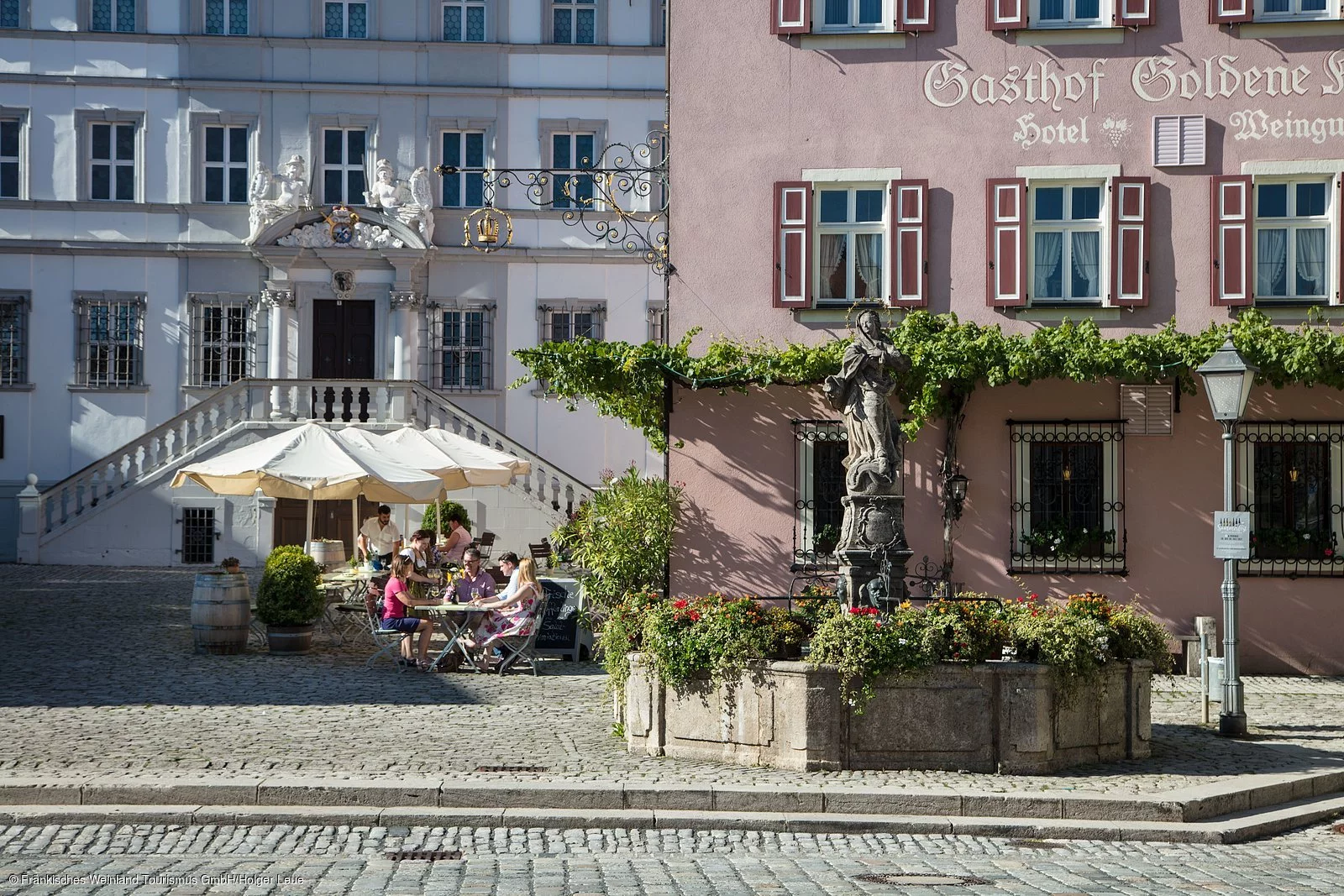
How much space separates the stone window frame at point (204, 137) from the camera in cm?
3275

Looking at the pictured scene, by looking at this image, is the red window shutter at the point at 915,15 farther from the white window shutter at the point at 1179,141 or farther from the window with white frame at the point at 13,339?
the window with white frame at the point at 13,339

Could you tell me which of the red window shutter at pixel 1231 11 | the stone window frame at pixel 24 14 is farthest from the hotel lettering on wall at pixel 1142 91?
the stone window frame at pixel 24 14

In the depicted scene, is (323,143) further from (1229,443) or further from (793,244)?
(1229,443)

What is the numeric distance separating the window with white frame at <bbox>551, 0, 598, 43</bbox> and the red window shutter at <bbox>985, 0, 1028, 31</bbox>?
1555cm

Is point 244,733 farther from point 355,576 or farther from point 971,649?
point 355,576

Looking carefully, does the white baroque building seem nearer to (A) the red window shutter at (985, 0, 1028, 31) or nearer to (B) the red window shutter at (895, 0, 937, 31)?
(B) the red window shutter at (895, 0, 937, 31)

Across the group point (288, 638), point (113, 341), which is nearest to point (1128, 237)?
point (288, 638)

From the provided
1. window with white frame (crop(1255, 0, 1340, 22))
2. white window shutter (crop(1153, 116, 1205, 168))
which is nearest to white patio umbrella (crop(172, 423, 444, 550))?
white window shutter (crop(1153, 116, 1205, 168))

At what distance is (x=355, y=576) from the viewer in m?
20.5

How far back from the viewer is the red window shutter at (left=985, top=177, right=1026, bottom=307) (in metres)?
19.0

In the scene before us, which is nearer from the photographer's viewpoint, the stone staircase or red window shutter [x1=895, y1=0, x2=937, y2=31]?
red window shutter [x1=895, y1=0, x2=937, y2=31]

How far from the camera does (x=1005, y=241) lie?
19.0m

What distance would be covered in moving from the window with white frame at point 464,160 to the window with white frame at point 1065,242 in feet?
52.7

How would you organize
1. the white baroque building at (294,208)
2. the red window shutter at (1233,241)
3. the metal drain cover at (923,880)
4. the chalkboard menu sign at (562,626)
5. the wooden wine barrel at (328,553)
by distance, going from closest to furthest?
the metal drain cover at (923,880) → the chalkboard menu sign at (562,626) → the red window shutter at (1233,241) → the wooden wine barrel at (328,553) → the white baroque building at (294,208)
